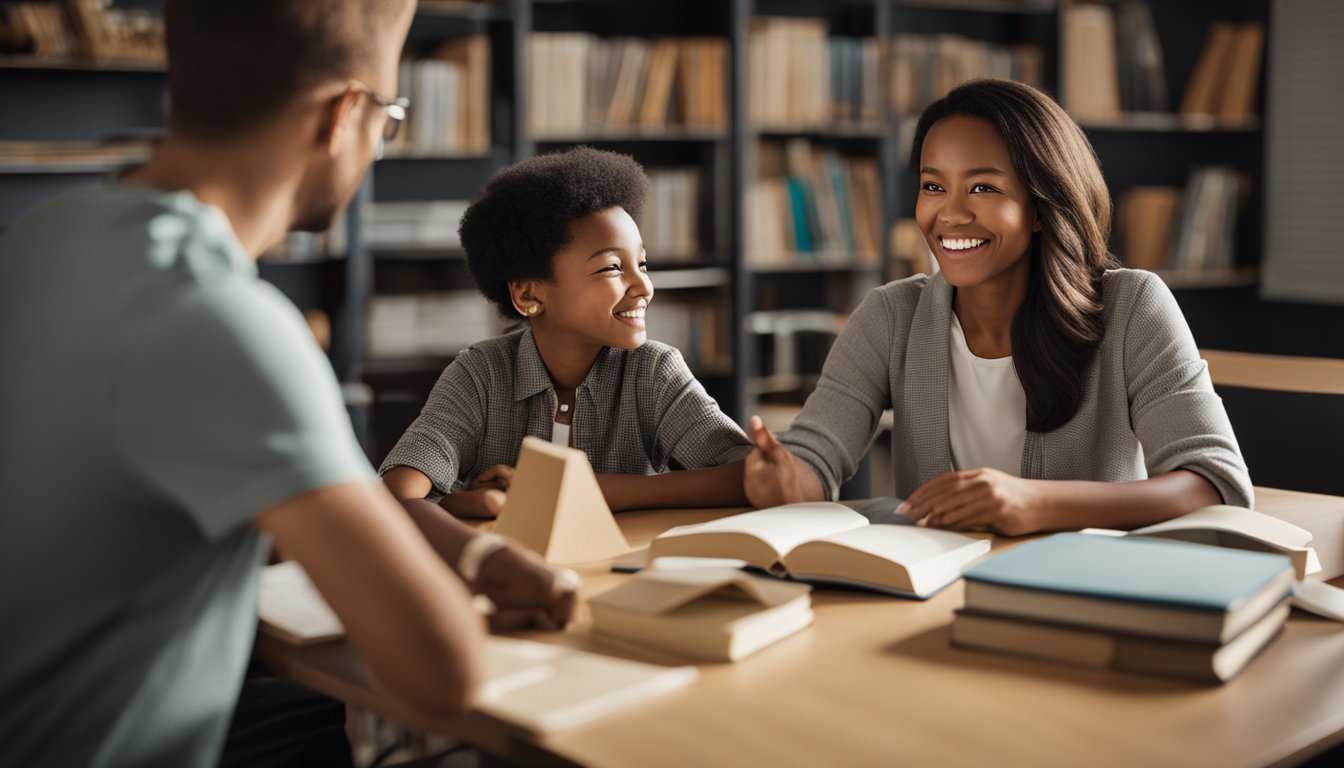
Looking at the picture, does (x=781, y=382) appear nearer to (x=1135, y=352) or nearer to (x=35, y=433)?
(x=1135, y=352)

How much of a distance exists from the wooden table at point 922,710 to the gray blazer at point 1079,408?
0.52m

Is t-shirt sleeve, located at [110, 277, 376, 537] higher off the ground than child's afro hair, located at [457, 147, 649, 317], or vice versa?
child's afro hair, located at [457, 147, 649, 317]

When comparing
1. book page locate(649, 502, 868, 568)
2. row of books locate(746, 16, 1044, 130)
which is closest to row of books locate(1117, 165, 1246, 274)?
row of books locate(746, 16, 1044, 130)

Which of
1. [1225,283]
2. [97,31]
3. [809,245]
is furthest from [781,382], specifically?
[97,31]

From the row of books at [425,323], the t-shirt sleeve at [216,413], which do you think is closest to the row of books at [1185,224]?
the row of books at [425,323]

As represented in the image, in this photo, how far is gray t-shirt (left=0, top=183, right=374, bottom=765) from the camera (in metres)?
0.86

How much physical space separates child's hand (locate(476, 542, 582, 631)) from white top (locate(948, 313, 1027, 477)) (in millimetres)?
922

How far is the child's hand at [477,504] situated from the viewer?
66.6 inches

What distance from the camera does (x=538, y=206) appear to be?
6.30 feet

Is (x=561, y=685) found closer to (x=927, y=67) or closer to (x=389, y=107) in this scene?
(x=389, y=107)

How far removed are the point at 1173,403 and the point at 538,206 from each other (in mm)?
905

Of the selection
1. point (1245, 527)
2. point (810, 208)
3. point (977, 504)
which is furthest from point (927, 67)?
point (1245, 527)

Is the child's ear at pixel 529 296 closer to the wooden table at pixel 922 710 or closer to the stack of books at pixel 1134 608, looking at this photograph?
the wooden table at pixel 922 710

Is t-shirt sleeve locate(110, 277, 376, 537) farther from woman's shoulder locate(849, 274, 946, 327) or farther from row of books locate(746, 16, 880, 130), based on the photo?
row of books locate(746, 16, 880, 130)
